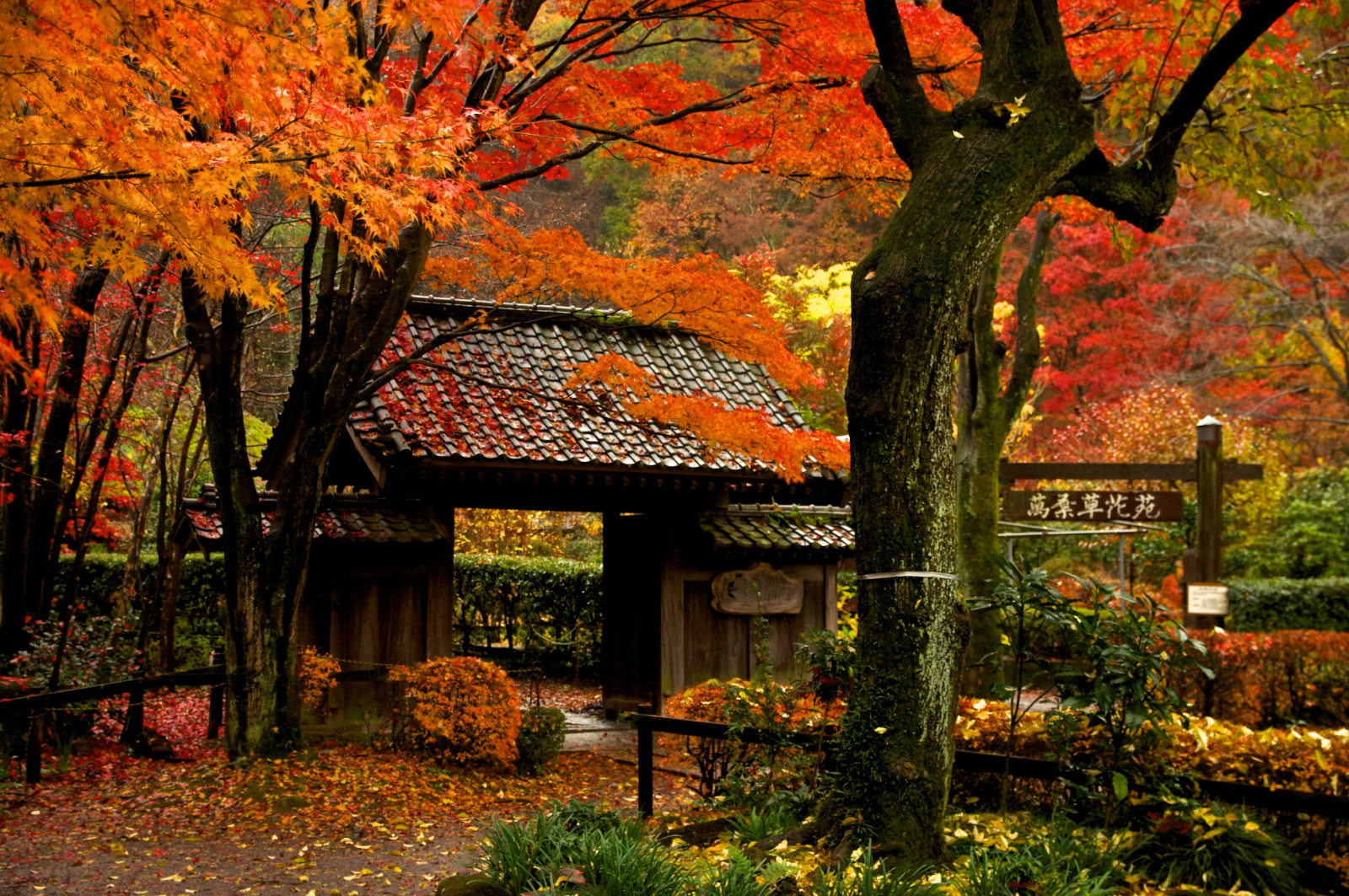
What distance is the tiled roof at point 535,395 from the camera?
388 inches

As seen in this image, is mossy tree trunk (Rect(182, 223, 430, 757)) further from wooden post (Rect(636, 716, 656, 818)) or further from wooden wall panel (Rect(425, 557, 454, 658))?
wooden post (Rect(636, 716, 656, 818))

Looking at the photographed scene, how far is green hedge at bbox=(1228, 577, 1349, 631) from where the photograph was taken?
1570 centimetres

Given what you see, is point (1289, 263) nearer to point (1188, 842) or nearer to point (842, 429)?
point (842, 429)

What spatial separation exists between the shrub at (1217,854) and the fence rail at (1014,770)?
122 millimetres

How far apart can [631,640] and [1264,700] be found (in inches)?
260

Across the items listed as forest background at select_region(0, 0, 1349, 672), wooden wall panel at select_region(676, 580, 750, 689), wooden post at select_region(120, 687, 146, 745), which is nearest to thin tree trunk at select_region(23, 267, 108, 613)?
forest background at select_region(0, 0, 1349, 672)

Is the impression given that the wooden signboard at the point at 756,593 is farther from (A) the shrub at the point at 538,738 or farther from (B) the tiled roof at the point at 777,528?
(A) the shrub at the point at 538,738

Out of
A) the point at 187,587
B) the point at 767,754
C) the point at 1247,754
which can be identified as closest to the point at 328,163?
the point at 767,754

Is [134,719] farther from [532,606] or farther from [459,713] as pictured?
[532,606]

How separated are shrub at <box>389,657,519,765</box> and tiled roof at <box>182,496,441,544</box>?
1.29 meters

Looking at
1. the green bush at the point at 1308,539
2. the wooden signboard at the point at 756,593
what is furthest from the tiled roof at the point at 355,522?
the green bush at the point at 1308,539

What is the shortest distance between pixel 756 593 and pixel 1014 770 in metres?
7.08

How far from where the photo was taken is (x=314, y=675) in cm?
923

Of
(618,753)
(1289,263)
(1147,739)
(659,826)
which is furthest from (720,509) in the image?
(1289,263)
